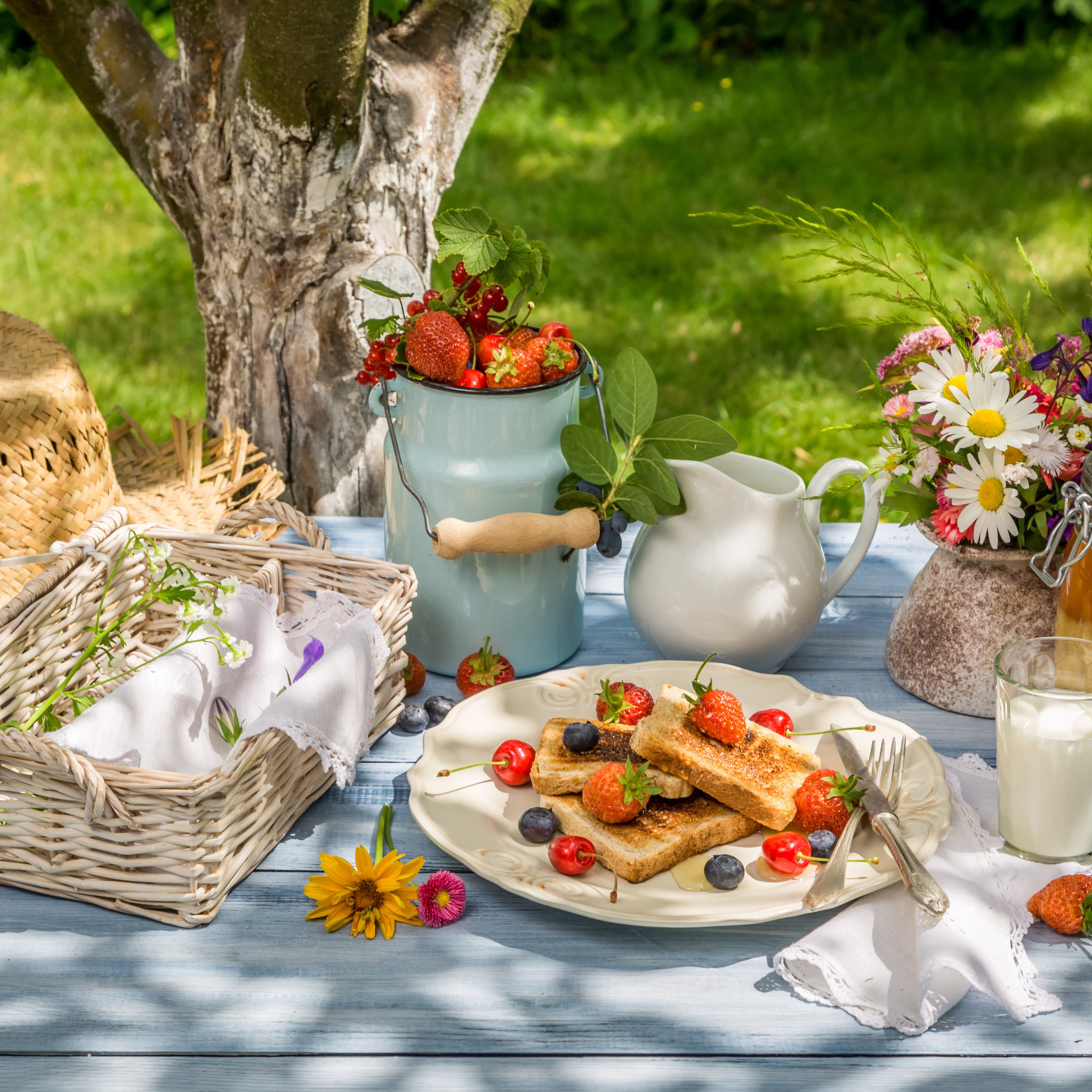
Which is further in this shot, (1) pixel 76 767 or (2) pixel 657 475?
(2) pixel 657 475

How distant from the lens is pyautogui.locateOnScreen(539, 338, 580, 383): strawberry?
4.11 feet

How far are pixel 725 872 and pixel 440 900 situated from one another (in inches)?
9.4

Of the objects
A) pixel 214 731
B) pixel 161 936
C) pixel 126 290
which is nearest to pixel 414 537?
pixel 214 731

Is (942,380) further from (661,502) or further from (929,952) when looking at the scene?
(929,952)

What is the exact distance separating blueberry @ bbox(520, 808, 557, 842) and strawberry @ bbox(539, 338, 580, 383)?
17.8 inches

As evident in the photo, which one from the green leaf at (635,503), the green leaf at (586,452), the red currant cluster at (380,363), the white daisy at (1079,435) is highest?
the red currant cluster at (380,363)

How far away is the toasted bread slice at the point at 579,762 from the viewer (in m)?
1.07

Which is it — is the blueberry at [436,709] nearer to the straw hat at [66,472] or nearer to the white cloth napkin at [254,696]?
the white cloth napkin at [254,696]

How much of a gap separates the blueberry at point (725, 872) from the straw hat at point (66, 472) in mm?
770

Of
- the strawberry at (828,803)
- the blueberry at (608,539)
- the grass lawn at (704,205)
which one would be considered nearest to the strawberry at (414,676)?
the blueberry at (608,539)

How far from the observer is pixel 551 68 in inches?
184

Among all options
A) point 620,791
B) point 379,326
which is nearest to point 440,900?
point 620,791

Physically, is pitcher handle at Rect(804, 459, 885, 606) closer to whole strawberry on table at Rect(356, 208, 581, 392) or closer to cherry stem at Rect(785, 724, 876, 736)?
cherry stem at Rect(785, 724, 876, 736)

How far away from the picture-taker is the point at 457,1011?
3.03ft
